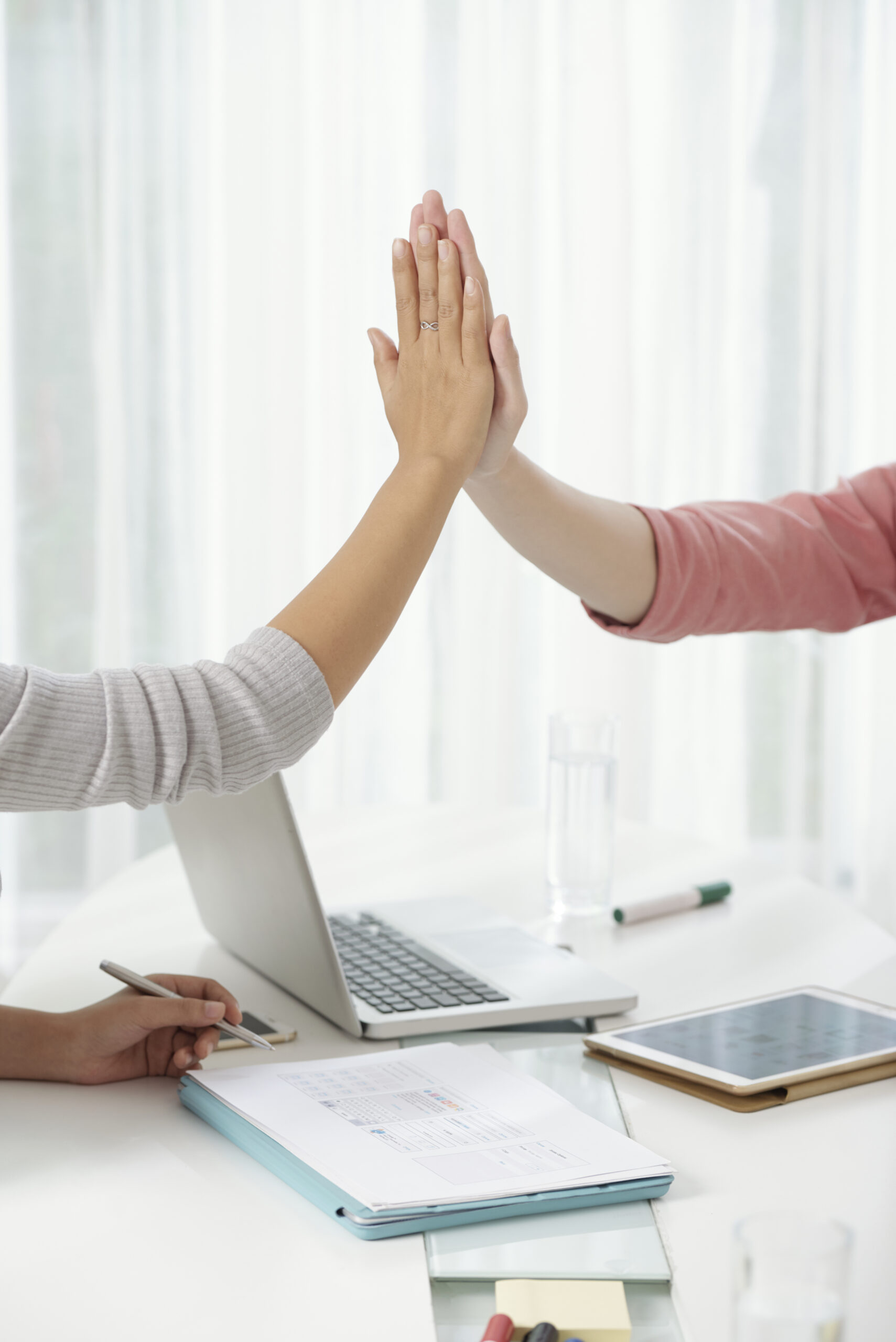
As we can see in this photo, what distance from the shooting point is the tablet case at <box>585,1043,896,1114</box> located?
0.81 m

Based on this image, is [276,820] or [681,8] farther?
[681,8]

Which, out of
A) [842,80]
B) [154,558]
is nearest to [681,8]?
[842,80]

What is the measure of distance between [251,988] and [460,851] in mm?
459

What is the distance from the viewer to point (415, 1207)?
2.15 ft

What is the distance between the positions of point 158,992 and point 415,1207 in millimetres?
290

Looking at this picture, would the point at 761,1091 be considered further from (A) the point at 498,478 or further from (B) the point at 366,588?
(A) the point at 498,478

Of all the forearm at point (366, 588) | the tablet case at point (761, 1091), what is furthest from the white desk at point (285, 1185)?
the forearm at point (366, 588)

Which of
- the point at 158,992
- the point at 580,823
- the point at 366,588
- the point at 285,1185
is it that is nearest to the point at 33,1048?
the point at 158,992

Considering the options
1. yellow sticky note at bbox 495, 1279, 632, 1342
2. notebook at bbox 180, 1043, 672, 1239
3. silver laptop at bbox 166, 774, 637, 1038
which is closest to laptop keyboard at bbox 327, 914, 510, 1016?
silver laptop at bbox 166, 774, 637, 1038

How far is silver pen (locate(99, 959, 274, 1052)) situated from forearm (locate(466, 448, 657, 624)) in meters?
0.54

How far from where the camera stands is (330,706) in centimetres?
82

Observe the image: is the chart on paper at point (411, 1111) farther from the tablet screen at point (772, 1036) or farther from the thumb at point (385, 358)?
the thumb at point (385, 358)

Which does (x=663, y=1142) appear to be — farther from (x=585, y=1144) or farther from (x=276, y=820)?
(x=276, y=820)

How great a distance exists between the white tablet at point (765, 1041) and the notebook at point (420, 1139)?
0.10 m
